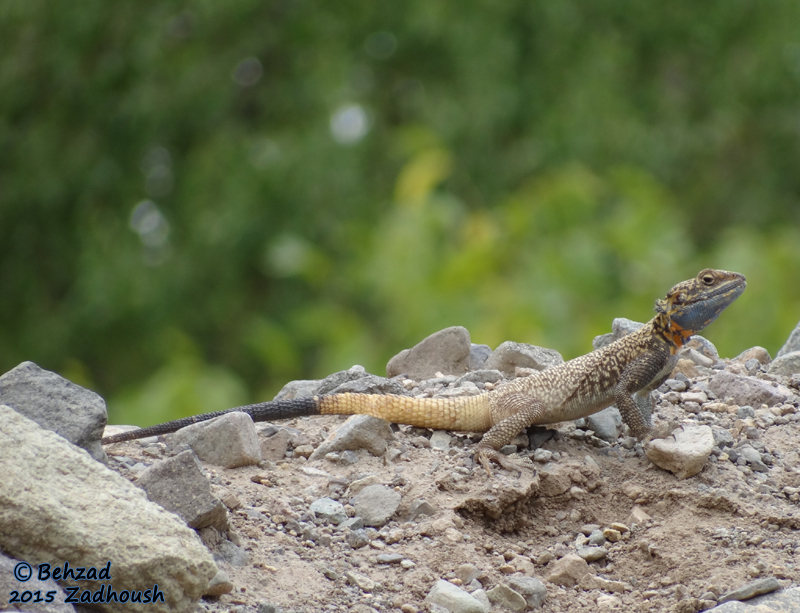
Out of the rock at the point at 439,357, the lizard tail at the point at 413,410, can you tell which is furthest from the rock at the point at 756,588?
the rock at the point at 439,357

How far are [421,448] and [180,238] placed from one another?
28.2 feet

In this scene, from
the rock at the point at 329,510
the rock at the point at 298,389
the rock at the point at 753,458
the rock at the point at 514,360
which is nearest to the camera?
the rock at the point at 329,510

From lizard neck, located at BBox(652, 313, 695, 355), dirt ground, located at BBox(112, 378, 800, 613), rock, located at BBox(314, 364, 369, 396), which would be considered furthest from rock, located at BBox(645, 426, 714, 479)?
rock, located at BBox(314, 364, 369, 396)

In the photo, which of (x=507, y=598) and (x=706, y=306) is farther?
(x=706, y=306)

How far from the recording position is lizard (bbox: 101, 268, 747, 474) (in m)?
4.21

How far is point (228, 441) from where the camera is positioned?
3891mm

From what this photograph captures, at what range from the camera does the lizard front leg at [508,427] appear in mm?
3988

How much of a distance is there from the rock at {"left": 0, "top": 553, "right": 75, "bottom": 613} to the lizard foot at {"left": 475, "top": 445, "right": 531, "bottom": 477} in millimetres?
1820

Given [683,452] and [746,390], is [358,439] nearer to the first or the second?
[683,452]

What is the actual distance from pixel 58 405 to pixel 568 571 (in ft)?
6.21

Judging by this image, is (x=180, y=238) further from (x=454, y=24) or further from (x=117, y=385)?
(x=454, y=24)

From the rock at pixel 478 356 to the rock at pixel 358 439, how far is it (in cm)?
111

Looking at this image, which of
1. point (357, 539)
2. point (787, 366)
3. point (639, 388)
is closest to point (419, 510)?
point (357, 539)

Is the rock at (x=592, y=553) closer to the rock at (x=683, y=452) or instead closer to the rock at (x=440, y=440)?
the rock at (x=683, y=452)
